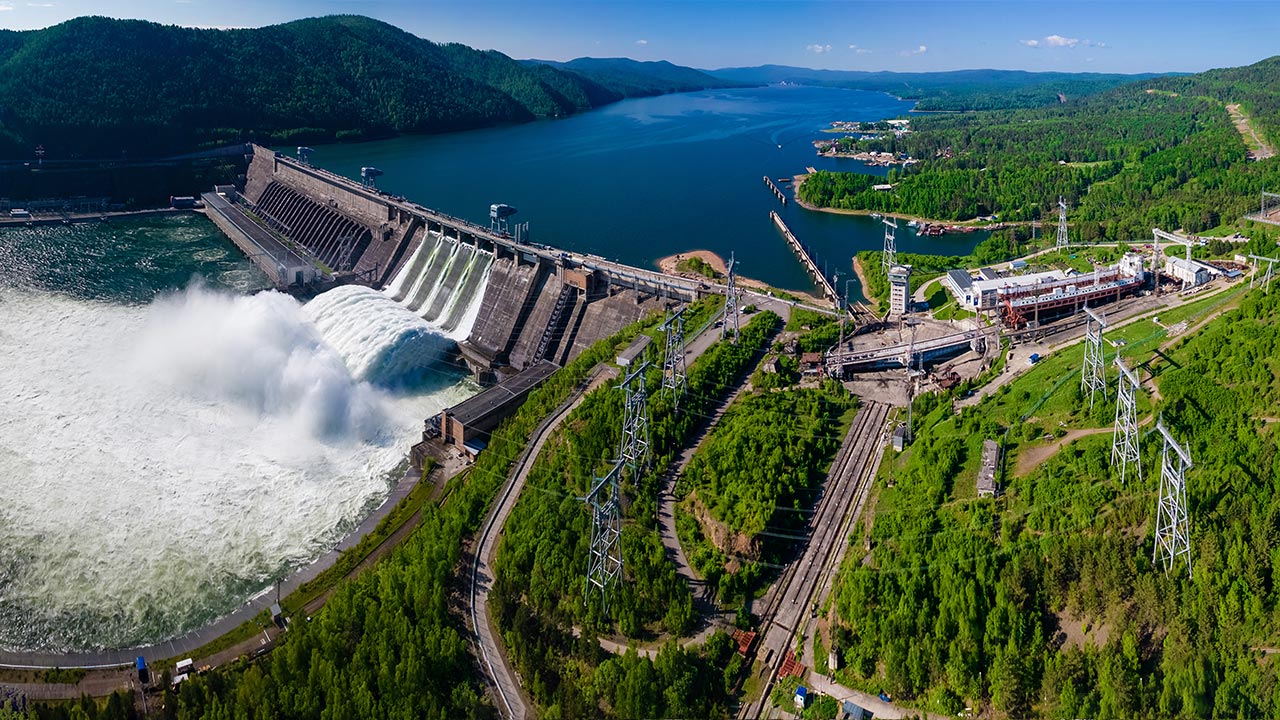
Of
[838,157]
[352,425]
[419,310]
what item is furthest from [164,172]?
[838,157]

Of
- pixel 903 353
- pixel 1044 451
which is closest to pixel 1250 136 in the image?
pixel 903 353

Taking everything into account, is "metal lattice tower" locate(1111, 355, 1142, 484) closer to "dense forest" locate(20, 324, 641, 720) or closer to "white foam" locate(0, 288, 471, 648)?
"dense forest" locate(20, 324, 641, 720)

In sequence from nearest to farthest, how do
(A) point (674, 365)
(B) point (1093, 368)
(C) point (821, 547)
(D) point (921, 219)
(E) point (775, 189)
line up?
(C) point (821, 547) < (B) point (1093, 368) < (A) point (674, 365) < (D) point (921, 219) < (E) point (775, 189)

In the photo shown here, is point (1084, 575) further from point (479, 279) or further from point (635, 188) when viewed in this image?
point (635, 188)

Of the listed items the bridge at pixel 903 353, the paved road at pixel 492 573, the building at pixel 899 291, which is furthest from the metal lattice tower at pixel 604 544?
the building at pixel 899 291

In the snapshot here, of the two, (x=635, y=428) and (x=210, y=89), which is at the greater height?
(x=210, y=89)

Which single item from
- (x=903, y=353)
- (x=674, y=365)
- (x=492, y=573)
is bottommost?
(x=492, y=573)

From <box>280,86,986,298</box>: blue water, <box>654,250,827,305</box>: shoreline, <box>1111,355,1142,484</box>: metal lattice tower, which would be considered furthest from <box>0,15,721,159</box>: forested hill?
<box>1111,355,1142,484</box>: metal lattice tower
